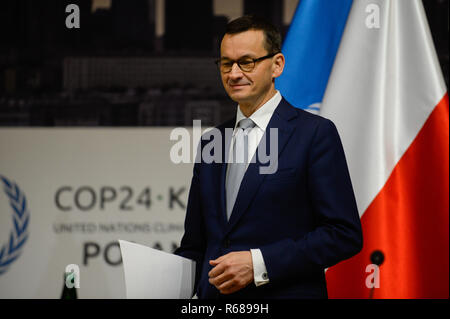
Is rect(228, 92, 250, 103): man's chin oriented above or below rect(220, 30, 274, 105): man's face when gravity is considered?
below

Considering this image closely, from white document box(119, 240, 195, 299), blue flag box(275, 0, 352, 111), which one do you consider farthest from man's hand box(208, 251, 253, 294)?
blue flag box(275, 0, 352, 111)

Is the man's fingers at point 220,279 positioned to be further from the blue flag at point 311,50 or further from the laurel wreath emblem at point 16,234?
the laurel wreath emblem at point 16,234

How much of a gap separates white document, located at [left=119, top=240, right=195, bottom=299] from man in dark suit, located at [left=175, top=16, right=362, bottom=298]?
0.07 m

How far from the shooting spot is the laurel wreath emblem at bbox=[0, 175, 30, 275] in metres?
3.23

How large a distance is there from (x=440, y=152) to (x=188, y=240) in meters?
1.15

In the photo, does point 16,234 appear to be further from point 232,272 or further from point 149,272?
point 232,272

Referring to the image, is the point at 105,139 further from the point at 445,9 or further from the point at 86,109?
the point at 445,9

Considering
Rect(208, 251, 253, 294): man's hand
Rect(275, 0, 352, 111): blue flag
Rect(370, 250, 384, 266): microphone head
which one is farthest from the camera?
Rect(275, 0, 352, 111): blue flag

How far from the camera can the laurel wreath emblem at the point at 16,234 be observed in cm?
323

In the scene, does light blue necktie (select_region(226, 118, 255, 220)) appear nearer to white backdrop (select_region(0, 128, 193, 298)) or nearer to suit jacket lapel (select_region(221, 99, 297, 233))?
suit jacket lapel (select_region(221, 99, 297, 233))

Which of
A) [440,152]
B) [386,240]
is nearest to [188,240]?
[386,240]

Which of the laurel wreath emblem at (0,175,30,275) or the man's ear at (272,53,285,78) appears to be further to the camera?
the laurel wreath emblem at (0,175,30,275)

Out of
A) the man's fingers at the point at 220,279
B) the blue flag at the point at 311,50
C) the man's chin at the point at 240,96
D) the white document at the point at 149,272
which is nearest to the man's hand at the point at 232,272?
the man's fingers at the point at 220,279
